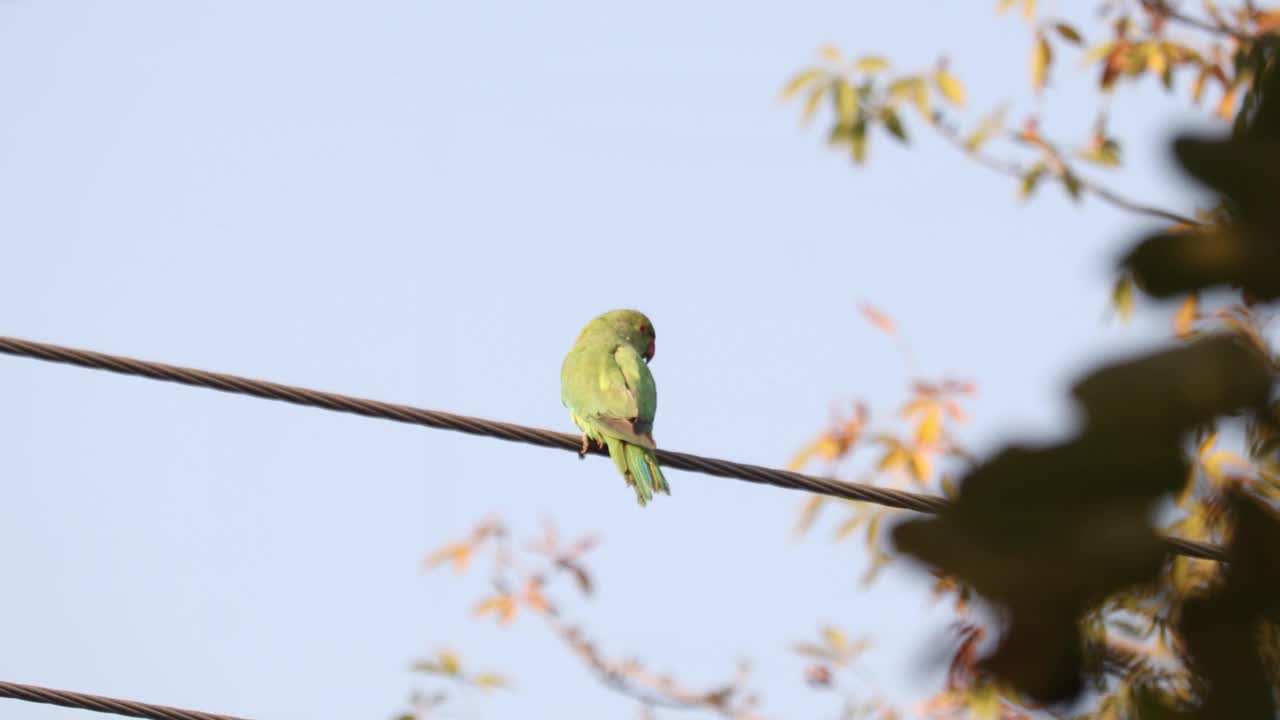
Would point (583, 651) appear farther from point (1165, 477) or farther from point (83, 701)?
point (1165, 477)

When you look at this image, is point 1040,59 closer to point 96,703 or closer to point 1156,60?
point 1156,60

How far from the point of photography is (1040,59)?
30.9ft

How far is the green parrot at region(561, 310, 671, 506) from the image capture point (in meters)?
6.68

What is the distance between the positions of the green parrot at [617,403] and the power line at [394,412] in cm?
102

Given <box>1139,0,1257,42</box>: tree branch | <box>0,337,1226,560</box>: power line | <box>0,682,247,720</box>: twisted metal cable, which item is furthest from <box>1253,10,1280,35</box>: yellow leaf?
<box>0,682,247,720</box>: twisted metal cable

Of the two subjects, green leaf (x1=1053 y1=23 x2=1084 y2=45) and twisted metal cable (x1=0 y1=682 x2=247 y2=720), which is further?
green leaf (x1=1053 y1=23 x2=1084 y2=45)

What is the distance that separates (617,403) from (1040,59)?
4.11 metres

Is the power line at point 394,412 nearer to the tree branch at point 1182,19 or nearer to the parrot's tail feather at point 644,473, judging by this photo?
the parrot's tail feather at point 644,473

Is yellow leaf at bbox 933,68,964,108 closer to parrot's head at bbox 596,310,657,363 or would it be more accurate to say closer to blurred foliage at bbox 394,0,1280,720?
parrot's head at bbox 596,310,657,363

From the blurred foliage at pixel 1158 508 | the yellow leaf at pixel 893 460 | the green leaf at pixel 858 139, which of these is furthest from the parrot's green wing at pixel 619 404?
the blurred foliage at pixel 1158 508

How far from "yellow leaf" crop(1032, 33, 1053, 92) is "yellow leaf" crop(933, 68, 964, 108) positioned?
53cm

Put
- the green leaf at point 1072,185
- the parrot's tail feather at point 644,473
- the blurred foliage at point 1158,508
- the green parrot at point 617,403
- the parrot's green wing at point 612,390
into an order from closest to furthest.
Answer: the blurred foliage at point 1158,508 → the parrot's tail feather at point 644,473 → the green parrot at point 617,403 → the parrot's green wing at point 612,390 → the green leaf at point 1072,185

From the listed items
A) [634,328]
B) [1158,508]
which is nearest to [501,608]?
[634,328]

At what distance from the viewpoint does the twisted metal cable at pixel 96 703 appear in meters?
4.30
